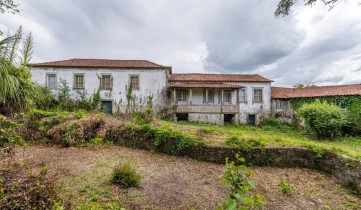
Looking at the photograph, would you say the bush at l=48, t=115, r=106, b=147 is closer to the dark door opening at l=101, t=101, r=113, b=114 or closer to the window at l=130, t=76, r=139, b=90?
the dark door opening at l=101, t=101, r=113, b=114

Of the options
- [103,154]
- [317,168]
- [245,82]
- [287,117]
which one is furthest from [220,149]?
[287,117]

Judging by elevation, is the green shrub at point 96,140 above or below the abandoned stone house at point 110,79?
below

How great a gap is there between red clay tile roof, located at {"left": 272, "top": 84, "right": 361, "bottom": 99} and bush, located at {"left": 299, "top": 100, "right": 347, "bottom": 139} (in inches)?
175

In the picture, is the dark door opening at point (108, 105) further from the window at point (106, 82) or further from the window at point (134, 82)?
the window at point (134, 82)

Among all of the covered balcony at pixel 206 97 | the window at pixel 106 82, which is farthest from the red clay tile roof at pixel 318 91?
the window at pixel 106 82

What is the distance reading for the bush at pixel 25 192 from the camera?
2.34 meters

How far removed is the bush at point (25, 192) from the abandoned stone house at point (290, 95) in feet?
64.7

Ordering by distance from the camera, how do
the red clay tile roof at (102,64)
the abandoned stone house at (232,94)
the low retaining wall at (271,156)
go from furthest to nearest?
the abandoned stone house at (232,94) → the red clay tile roof at (102,64) → the low retaining wall at (271,156)

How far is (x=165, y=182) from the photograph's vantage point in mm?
4926

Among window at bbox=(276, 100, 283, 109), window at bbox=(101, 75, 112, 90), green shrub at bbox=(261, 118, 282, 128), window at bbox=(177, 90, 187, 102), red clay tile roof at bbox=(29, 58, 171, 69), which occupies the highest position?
red clay tile roof at bbox=(29, 58, 171, 69)

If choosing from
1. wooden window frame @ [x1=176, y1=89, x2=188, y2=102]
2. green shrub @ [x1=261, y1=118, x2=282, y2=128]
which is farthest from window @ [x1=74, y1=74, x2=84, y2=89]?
green shrub @ [x1=261, y1=118, x2=282, y2=128]

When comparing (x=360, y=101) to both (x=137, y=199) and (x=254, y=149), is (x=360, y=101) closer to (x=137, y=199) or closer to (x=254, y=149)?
(x=254, y=149)

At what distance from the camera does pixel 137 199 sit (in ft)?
13.3

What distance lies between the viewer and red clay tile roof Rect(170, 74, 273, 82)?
19319 mm
